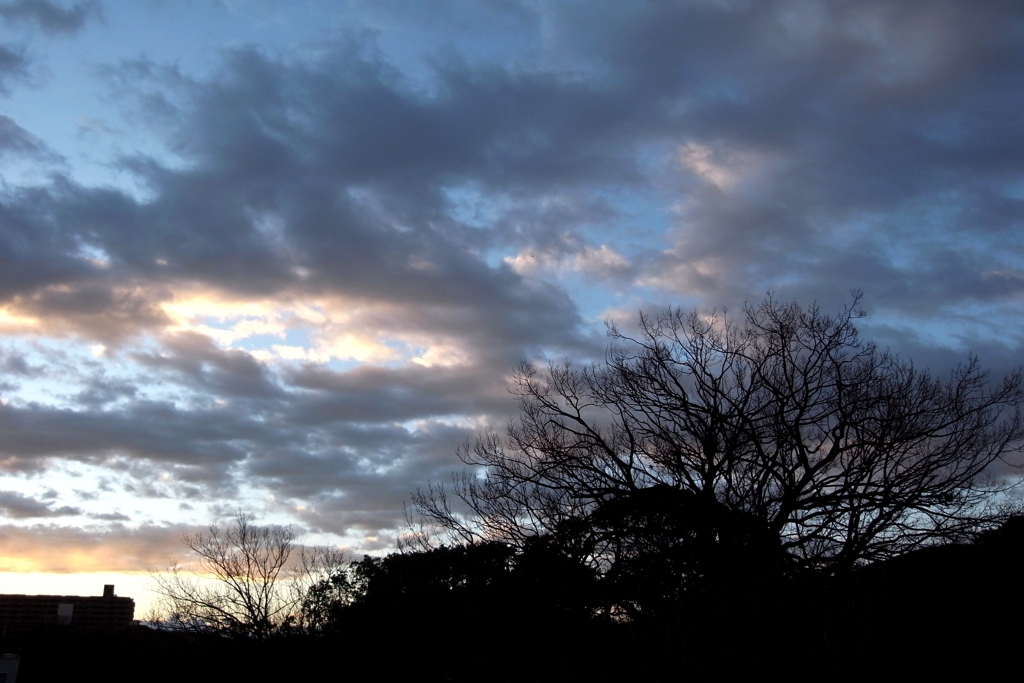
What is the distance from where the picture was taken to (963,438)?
695 inches

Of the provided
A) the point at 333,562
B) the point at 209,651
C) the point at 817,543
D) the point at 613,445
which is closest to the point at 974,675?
the point at 817,543

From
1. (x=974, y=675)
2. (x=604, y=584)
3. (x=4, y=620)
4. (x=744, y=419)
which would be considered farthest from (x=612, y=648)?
(x=4, y=620)

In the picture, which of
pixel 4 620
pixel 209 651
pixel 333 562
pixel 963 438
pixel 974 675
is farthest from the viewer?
pixel 4 620

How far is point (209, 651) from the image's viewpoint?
37469 millimetres

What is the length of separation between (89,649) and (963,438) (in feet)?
197

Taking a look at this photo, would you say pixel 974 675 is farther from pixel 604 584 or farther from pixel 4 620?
pixel 4 620

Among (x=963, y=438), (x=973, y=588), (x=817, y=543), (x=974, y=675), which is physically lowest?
(x=974, y=675)

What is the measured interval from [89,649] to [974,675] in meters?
62.3

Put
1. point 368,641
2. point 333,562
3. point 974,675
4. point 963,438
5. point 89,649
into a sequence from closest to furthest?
point 974,675 < point 963,438 < point 368,641 < point 333,562 < point 89,649

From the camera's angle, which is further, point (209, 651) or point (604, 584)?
point (209, 651)

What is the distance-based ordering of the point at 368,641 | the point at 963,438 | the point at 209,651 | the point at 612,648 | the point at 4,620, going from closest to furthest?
the point at 612,648
the point at 963,438
the point at 368,641
the point at 209,651
the point at 4,620

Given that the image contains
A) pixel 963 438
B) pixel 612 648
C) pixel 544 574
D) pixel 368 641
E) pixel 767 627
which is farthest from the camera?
pixel 368 641

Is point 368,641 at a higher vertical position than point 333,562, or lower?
lower

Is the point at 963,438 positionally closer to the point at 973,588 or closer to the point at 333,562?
the point at 973,588
